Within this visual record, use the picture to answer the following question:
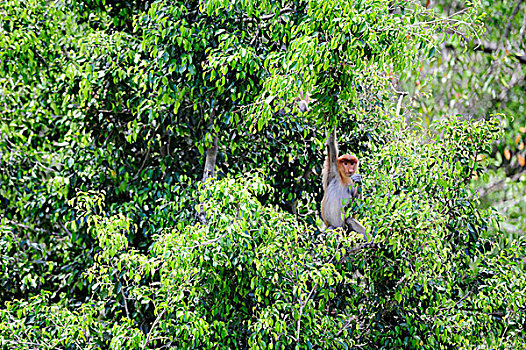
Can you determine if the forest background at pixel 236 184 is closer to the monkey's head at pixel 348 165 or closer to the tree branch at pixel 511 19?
the monkey's head at pixel 348 165

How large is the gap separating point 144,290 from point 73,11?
10.9 feet

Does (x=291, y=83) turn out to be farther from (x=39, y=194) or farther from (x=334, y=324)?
(x=39, y=194)

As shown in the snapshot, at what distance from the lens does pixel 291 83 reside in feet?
17.8

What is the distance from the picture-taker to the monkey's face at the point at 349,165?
645cm

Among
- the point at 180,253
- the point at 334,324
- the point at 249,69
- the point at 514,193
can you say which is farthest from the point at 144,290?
the point at 514,193

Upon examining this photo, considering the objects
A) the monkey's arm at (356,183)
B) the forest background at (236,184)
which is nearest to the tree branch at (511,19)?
the forest background at (236,184)

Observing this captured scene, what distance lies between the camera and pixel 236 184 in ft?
18.2

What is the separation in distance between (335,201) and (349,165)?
0.36 metres

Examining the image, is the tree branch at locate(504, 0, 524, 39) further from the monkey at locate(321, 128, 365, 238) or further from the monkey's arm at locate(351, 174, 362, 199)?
the monkey's arm at locate(351, 174, 362, 199)

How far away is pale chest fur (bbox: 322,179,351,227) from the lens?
6559 millimetres

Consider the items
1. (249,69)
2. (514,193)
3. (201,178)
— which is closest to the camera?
(249,69)

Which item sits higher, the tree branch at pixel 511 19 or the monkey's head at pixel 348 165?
the tree branch at pixel 511 19

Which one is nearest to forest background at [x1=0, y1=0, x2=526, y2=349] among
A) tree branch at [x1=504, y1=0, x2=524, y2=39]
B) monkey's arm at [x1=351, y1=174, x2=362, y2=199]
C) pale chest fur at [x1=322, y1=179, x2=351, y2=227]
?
monkey's arm at [x1=351, y1=174, x2=362, y2=199]

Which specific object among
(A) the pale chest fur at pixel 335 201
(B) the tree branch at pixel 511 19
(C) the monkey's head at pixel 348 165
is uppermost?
(B) the tree branch at pixel 511 19
